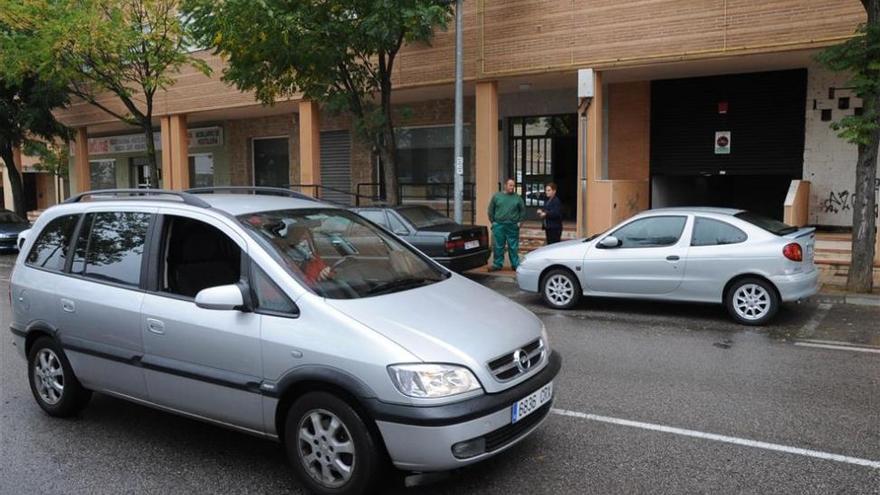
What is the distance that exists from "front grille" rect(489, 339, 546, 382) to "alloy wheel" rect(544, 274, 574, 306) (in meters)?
5.75

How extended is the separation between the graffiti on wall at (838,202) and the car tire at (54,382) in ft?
47.4

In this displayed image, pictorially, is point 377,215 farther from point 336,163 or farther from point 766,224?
point 336,163

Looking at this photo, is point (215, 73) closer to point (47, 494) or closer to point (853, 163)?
point (853, 163)

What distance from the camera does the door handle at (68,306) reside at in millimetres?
4918

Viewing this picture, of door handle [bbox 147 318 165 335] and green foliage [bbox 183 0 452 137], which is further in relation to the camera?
green foliage [bbox 183 0 452 137]

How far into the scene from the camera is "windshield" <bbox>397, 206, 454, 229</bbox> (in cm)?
1247

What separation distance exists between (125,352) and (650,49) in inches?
449

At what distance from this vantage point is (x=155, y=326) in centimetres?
439

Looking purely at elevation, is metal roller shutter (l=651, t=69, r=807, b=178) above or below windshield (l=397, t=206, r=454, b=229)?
above

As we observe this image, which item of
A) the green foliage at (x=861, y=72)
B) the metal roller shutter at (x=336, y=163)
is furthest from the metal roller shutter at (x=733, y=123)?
the metal roller shutter at (x=336, y=163)

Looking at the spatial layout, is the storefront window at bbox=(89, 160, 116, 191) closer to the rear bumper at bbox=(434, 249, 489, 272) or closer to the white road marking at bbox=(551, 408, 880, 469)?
the rear bumper at bbox=(434, 249, 489, 272)

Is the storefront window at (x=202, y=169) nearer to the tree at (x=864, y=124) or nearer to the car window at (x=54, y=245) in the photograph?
the car window at (x=54, y=245)

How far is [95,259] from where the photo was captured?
501 centimetres

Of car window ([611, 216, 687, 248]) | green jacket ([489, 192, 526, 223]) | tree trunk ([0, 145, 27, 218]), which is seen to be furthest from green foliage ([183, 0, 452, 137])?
tree trunk ([0, 145, 27, 218])
